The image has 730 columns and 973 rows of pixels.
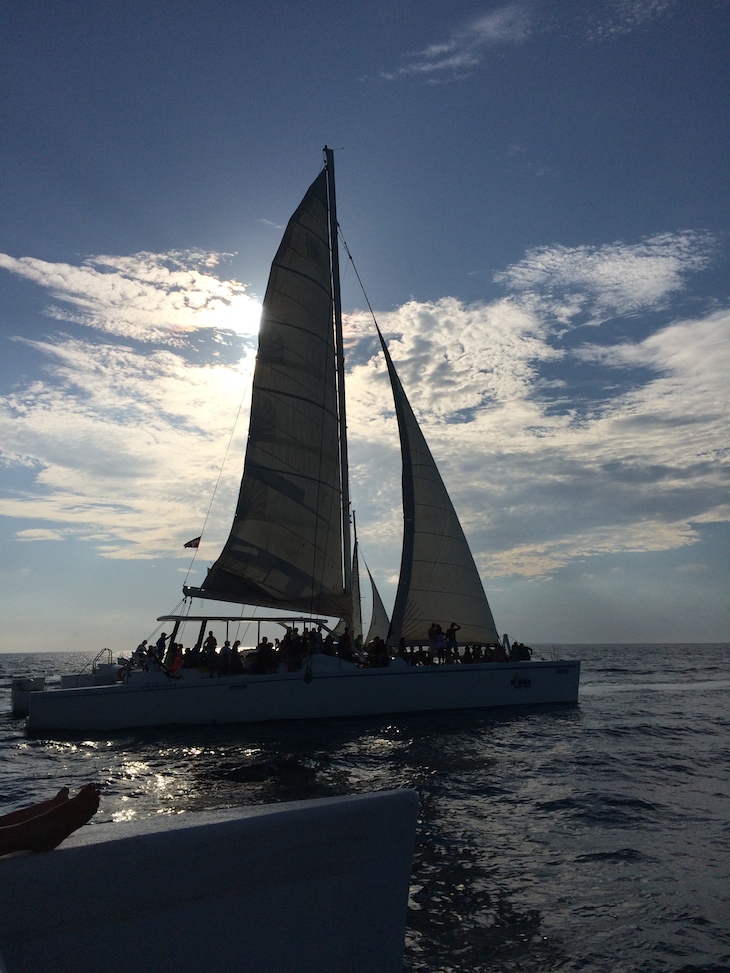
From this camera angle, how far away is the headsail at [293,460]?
20547 mm

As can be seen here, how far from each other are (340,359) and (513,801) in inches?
646

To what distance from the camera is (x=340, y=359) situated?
76.8 ft

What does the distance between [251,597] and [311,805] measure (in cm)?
1771

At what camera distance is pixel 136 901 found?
2646 millimetres

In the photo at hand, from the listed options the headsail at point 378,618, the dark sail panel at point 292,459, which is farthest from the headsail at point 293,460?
the headsail at point 378,618

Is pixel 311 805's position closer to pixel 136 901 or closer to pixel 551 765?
pixel 136 901

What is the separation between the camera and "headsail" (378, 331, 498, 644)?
866 inches

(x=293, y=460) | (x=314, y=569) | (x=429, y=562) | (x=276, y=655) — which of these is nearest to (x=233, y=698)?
(x=276, y=655)

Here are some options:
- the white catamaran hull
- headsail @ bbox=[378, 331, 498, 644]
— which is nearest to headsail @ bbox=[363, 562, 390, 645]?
headsail @ bbox=[378, 331, 498, 644]

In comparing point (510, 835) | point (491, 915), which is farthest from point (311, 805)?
point (510, 835)

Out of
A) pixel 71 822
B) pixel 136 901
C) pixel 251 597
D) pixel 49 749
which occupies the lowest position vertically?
pixel 49 749

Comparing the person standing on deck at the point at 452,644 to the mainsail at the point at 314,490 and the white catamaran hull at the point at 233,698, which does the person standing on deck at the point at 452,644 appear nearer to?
the mainsail at the point at 314,490

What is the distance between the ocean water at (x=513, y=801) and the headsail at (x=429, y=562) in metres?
3.53

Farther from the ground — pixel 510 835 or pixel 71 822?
pixel 71 822
